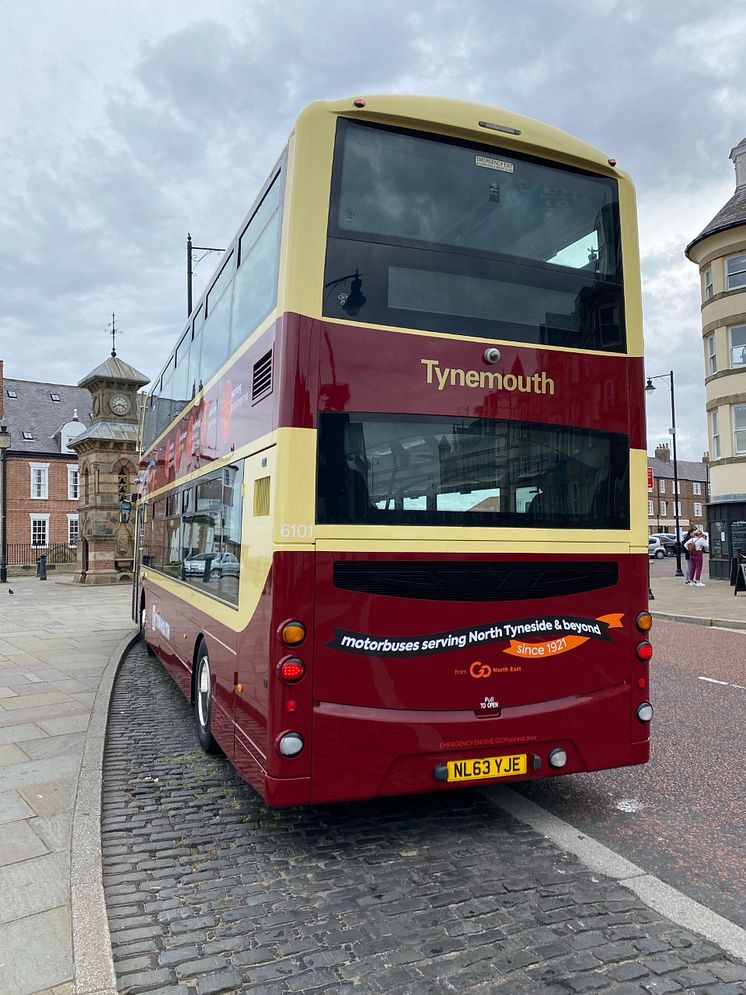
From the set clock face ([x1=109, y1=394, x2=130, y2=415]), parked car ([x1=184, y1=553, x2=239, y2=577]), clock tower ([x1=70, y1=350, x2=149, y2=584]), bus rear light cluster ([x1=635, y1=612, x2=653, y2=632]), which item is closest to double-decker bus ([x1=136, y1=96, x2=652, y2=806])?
bus rear light cluster ([x1=635, y1=612, x2=653, y2=632])

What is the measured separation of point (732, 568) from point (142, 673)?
2040cm

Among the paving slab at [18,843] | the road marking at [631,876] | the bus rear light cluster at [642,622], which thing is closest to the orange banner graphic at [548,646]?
the bus rear light cluster at [642,622]

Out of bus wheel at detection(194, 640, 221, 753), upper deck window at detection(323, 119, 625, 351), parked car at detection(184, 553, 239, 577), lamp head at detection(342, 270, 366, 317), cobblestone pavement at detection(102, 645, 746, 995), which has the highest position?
upper deck window at detection(323, 119, 625, 351)

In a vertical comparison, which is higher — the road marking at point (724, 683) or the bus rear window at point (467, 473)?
the bus rear window at point (467, 473)

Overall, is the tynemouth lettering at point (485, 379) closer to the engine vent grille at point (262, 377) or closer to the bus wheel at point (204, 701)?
the engine vent grille at point (262, 377)

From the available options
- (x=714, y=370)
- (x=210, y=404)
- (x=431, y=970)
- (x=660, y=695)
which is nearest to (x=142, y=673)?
(x=210, y=404)

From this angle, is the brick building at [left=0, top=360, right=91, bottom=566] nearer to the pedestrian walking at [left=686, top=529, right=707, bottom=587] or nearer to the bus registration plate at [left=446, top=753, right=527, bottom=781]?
the pedestrian walking at [left=686, top=529, right=707, bottom=587]

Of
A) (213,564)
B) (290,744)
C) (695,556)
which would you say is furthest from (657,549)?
(290,744)

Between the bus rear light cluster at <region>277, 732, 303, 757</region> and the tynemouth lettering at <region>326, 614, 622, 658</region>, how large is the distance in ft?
1.73

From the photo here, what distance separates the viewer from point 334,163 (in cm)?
435

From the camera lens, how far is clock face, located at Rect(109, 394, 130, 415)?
3172cm

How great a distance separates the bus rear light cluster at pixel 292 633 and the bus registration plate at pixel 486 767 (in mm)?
1174

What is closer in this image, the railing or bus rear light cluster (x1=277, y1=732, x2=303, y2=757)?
bus rear light cluster (x1=277, y1=732, x2=303, y2=757)

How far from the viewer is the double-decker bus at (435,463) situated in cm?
417
